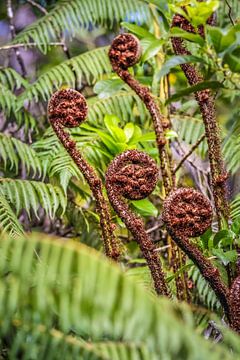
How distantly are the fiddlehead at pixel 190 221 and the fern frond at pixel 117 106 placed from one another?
50.4 inches

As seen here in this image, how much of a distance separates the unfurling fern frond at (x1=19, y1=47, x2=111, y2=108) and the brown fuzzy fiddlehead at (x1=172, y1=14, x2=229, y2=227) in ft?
3.79

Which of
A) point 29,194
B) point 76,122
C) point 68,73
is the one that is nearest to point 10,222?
point 29,194

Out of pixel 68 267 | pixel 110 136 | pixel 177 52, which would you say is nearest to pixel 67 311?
pixel 68 267

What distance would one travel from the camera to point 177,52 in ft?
4.27

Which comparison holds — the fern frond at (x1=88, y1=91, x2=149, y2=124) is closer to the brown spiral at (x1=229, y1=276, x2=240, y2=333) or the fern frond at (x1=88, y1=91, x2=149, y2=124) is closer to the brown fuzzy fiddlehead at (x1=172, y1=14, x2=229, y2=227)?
the brown fuzzy fiddlehead at (x1=172, y1=14, x2=229, y2=227)

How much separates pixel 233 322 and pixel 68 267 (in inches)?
17.7

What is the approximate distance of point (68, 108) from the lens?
1271 mm

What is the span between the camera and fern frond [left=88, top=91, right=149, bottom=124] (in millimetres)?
2434

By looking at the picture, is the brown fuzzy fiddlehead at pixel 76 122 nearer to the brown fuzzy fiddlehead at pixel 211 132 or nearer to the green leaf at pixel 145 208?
the brown fuzzy fiddlehead at pixel 211 132

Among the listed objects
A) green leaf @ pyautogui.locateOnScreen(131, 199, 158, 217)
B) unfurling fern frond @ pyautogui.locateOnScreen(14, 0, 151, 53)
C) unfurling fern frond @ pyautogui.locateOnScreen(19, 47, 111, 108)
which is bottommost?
green leaf @ pyautogui.locateOnScreen(131, 199, 158, 217)

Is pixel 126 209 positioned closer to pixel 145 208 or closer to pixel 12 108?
pixel 145 208

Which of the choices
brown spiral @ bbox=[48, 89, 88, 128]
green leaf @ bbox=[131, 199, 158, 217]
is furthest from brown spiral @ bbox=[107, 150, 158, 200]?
green leaf @ bbox=[131, 199, 158, 217]

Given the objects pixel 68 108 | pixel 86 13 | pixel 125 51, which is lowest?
pixel 68 108

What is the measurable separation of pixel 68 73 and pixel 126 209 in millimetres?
1430
